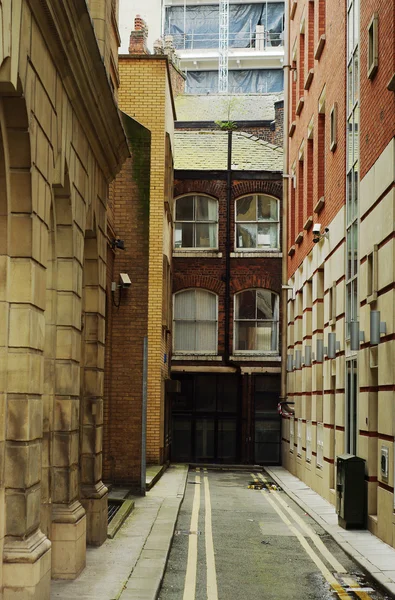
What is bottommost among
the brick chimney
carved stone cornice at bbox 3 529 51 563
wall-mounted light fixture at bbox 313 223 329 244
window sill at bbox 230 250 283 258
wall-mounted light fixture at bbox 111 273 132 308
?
carved stone cornice at bbox 3 529 51 563

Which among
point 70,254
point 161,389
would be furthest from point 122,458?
point 70,254

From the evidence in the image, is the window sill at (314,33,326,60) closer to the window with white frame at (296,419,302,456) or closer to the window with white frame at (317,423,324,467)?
the window with white frame at (317,423,324,467)

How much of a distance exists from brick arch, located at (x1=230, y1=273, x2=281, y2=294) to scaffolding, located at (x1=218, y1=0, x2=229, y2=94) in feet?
117

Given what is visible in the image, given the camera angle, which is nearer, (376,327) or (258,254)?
(376,327)

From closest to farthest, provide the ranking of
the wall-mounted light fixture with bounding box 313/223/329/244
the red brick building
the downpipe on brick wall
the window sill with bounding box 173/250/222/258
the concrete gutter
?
the concrete gutter, the wall-mounted light fixture with bounding box 313/223/329/244, the red brick building, the downpipe on brick wall, the window sill with bounding box 173/250/222/258

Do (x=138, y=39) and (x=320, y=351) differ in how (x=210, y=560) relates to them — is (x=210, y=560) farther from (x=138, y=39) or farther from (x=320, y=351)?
(x=138, y=39)

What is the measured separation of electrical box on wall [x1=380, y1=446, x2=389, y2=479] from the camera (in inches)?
587

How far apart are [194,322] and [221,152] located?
6875mm

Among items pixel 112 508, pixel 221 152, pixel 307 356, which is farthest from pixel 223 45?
pixel 112 508

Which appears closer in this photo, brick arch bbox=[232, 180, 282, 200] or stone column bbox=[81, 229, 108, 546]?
stone column bbox=[81, 229, 108, 546]

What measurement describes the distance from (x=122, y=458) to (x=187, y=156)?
18660 millimetres

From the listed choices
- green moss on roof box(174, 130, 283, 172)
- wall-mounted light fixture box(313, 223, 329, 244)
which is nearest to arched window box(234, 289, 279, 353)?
green moss on roof box(174, 130, 283, 172)

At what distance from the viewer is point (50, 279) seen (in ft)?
38.1

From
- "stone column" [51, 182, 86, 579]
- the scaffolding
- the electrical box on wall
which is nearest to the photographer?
"stone column" [51, 182, 86, 579]
